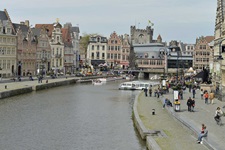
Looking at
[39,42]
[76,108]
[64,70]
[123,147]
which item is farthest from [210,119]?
[64,70]

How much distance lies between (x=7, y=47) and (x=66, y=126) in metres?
60.0

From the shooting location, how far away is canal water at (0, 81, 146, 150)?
95.8 feet

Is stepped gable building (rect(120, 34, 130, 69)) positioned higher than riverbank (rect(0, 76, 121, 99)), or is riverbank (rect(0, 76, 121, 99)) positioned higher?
stepped gable building (rect(120, 34, 130, 69))

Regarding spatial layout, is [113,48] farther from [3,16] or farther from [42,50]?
[3,16]

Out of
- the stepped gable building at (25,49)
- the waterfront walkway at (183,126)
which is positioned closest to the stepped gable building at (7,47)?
the stepped gable building at (25,49)

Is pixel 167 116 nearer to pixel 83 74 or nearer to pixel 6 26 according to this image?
pixel 6 26

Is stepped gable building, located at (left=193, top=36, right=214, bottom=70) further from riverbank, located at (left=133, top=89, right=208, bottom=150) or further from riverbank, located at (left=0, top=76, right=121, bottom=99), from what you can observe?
riverbank, located at (left=133, top=89, right=208, bottom=150)

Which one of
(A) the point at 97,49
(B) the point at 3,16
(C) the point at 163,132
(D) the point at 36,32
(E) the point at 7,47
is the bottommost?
(C) the point at 163,132

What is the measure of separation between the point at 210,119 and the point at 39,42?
263 feet

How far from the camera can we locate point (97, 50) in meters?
150

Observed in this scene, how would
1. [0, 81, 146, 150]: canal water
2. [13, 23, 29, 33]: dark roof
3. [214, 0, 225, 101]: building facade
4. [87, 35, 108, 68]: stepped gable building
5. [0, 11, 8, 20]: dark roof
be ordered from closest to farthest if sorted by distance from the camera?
[0, 81, 146, 150]: canal water
[214, 0, 225, 101]: building facade
[0, 11, 8, 20]: dark roof
[13, 23, 29, 33]: dark roof
[87, 35, 108, 68]: stepped gable building

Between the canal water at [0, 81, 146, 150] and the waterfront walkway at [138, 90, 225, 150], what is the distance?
1766mm

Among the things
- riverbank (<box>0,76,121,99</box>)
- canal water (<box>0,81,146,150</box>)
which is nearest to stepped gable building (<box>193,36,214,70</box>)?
riverbank (<box>0,76,121,99</box>)

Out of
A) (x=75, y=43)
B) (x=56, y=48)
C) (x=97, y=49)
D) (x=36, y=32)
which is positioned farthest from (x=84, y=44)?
(x=36, y=32)
